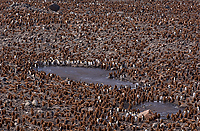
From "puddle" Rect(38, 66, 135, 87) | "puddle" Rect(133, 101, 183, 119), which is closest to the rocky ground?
"puddle" Rect(133, 101, 183, 119)

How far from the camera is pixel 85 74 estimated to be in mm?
30250

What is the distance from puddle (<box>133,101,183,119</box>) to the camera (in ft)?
74.4

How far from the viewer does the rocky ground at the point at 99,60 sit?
20672 mm

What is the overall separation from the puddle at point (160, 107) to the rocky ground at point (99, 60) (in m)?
0.48

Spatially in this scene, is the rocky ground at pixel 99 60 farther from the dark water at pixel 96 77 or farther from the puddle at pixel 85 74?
the puddle at pixel 85 74

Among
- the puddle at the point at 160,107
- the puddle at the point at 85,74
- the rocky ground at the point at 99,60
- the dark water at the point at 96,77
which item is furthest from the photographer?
the puddle at the point at 85,74

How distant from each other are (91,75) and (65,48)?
23.6 feet

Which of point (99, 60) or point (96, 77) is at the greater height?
point (99, 60)

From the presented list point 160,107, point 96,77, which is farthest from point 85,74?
point 160,107

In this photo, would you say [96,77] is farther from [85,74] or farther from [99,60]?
[99,60]

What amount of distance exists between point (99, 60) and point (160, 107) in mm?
10989

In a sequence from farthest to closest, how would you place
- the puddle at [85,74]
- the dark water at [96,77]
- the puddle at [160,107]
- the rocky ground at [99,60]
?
1. the puddle at [85,74]
2. the dark water at [96,77]
3. the puddle at [160,107]
4. the rocky ground at [99,60]

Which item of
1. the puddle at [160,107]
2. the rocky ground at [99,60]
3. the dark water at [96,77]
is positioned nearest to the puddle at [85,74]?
the dark water at [96,77]

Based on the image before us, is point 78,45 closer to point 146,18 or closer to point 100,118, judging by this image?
point 146,18
